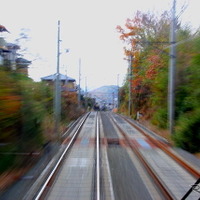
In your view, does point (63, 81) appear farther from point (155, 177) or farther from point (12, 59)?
point (155, 177)

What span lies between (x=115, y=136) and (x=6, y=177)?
37.3 ft

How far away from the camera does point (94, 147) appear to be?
1652 centimetres

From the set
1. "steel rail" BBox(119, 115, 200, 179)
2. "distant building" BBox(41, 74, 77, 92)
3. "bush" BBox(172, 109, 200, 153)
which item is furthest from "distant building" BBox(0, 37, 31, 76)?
"distant building" BBox(41, 74, 77, 92)

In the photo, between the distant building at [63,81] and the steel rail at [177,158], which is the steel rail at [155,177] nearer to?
the steel rail at [177,158]

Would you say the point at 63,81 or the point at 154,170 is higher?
the point at 63,81

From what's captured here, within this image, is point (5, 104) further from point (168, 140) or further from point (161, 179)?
point (168, 140)

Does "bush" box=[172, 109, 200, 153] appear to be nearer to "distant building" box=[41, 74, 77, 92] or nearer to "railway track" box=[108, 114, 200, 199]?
"railway track" box=[108, 114, 200, 199]

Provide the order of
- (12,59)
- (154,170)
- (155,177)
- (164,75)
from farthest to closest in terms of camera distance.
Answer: (164,75) → (12,59) → (154,170) → (155,177)

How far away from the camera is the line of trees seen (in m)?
16.3

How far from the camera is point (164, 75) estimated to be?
24.0 meters

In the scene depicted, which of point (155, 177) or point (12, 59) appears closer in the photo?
point (155, 177)

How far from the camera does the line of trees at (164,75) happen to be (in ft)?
53.4

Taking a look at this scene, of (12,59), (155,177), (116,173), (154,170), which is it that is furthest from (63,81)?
(155,177)

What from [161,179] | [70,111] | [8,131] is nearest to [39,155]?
[8,131]
